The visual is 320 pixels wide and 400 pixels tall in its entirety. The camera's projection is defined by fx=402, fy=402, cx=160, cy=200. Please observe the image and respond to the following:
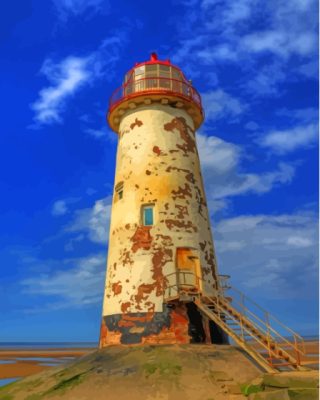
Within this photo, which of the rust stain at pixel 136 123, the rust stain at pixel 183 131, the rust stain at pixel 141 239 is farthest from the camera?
the rust stain at pixel 136 123

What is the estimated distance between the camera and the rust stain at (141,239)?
15.9 m

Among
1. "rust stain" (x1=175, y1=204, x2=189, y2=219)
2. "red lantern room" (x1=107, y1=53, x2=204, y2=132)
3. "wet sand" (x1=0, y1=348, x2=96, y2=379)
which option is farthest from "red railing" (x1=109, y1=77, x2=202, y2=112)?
"wet sand" (x1=0, y1=348, x2=96, y2=379)

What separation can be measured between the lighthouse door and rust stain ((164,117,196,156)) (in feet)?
15.1

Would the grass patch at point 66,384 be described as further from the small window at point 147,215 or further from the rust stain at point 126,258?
the small window at point 147,215

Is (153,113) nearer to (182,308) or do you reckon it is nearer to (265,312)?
(182,308)

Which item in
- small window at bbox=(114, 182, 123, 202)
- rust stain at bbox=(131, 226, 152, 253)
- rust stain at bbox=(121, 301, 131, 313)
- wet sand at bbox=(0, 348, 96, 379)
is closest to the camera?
rust stain at bbox=(121, 301, 131, 313)

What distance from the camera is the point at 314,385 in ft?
33.2

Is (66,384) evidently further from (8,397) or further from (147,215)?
(147,215)

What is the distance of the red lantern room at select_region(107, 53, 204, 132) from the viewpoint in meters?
18.0

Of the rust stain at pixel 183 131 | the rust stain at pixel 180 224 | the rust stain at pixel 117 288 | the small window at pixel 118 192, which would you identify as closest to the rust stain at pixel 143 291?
the rust stain at pixel 117 288

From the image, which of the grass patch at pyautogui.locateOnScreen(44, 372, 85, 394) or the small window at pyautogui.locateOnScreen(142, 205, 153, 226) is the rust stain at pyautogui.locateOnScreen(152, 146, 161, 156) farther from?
the grass patch at pyautogui.locateOnScreen(44, 372, 85, 394)

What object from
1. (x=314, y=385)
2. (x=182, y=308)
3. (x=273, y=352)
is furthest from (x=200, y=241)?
(x=314, y=385)

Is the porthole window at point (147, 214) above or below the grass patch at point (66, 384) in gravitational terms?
above

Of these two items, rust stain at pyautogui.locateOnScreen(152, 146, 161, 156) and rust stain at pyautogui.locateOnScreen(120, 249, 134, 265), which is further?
rust stain at pyautogui.locateOnScreen(152, 146, 161, 156)
